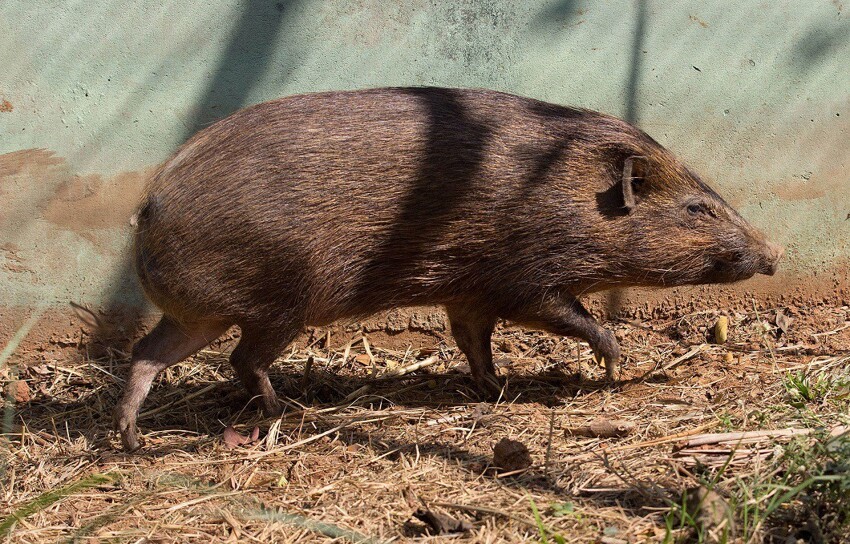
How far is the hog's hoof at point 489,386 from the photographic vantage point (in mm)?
5188

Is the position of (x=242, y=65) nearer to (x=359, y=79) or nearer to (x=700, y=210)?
(x=359, y=79)

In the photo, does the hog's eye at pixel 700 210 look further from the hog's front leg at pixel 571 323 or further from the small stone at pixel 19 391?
the small stone at pixel 19 391

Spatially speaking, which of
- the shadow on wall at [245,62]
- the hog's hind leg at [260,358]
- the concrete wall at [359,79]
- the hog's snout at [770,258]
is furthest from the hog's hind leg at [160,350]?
the hog's snout at [770,258]

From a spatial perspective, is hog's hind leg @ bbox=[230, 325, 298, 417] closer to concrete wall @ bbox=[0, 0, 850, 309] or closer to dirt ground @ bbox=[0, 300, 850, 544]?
dirt ground @ bbox=[0, 300, 850, 544]

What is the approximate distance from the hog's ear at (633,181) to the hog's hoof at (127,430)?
276 centimetres

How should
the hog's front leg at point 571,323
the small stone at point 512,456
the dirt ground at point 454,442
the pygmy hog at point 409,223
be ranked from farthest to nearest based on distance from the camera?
the hog's front leg at point 571,323, the pygmy hog at point 409,223, the small stone at point 512,456, the dirt ground at point 454,442

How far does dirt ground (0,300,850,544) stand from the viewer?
335cm

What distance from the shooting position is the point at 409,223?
4.64 meters

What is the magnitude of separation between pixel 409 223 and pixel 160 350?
58.4 inches

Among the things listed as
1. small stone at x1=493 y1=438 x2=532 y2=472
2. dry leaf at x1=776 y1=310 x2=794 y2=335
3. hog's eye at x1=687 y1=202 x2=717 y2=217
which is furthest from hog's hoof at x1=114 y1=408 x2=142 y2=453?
dry leaf at x1=776 y1=310 x2=794 y2=335

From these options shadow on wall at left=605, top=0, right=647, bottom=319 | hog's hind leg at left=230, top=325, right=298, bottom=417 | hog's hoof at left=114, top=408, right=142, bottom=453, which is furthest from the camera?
shadow on wall at left=605, top=0, right=647, bottom=319

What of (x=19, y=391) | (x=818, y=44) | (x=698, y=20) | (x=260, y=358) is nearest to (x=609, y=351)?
(x=260, y=358)

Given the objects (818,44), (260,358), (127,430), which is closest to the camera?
(127,430)

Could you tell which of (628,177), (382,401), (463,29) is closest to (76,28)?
(463,29)
